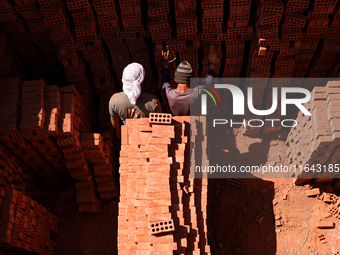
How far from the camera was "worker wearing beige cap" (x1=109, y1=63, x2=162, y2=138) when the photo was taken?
7816mm

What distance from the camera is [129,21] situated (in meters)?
8.91

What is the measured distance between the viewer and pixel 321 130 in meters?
8.11

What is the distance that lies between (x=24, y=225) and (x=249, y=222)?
19.2ft

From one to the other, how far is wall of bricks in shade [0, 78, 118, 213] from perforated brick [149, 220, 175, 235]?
3.11 m

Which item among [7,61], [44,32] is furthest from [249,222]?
[7,61]

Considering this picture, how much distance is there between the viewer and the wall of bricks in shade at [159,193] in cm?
708

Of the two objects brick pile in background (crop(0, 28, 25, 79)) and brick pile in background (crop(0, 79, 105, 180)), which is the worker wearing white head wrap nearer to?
brick pile in background (crop(0, 79, 105, 180))

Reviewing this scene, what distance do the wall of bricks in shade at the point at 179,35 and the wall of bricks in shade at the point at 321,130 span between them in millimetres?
1520

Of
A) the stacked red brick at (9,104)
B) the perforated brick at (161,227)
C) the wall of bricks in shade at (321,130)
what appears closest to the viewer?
the perforated brick at (161,227)

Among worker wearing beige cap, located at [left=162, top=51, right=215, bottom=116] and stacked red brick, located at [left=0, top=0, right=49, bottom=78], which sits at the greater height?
stacked red brick, located at [left=0, top=0, right=49, bottom=78]

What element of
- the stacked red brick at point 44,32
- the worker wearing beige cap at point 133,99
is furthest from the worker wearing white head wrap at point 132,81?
the stacked red brick at point 44,32

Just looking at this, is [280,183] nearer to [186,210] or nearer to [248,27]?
[186,210]

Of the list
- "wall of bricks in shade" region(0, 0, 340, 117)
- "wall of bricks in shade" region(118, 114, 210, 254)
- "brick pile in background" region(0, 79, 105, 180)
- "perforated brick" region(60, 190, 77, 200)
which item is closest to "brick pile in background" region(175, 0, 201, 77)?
"wall of bricks in shade" region(0, 0, 340, 117)

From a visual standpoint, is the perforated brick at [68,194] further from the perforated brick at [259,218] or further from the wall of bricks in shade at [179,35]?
the perforated brick at [259,218]
